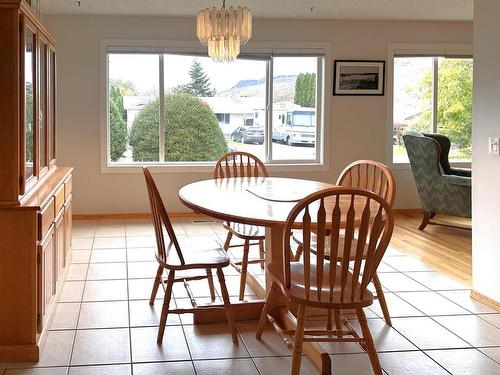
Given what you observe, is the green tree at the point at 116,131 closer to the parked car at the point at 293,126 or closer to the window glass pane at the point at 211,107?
the window glass pane at the point at 211,107

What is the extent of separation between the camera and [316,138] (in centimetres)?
744

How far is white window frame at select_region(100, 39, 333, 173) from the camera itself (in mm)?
6887

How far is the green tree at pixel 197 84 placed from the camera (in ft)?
A: 23.5

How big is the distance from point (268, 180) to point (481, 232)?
142cm

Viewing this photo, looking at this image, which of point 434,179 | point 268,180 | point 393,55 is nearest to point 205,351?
point 268,180

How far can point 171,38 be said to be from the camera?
6953 mm

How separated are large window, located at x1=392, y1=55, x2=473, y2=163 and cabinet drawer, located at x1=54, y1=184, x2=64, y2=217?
441 cm

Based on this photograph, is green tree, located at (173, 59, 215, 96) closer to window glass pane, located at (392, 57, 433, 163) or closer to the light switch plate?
window glass pane, located at (392, 57, 433, 163)

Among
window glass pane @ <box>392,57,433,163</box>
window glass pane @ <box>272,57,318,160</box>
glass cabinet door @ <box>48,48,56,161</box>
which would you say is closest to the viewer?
glass cabinet door @ <box>48,48,56,161</box>

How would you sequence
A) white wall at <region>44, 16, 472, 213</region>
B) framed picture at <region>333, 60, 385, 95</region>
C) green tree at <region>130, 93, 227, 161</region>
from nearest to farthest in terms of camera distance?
white wall at <region>44, 16, 472, 213</region>
green tree at <region>130, 93, 227, 161</region>
framed picture at <region>333, 60, 385, 95</region>

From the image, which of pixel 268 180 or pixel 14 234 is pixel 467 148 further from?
pixel 14 234

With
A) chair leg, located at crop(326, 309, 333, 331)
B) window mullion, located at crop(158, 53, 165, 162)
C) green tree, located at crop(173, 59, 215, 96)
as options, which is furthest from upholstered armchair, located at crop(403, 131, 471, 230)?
chair leg, located at crop(326, 309, 333, 331)

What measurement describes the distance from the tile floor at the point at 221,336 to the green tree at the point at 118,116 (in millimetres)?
2554

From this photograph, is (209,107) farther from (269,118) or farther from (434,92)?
(434,92)
